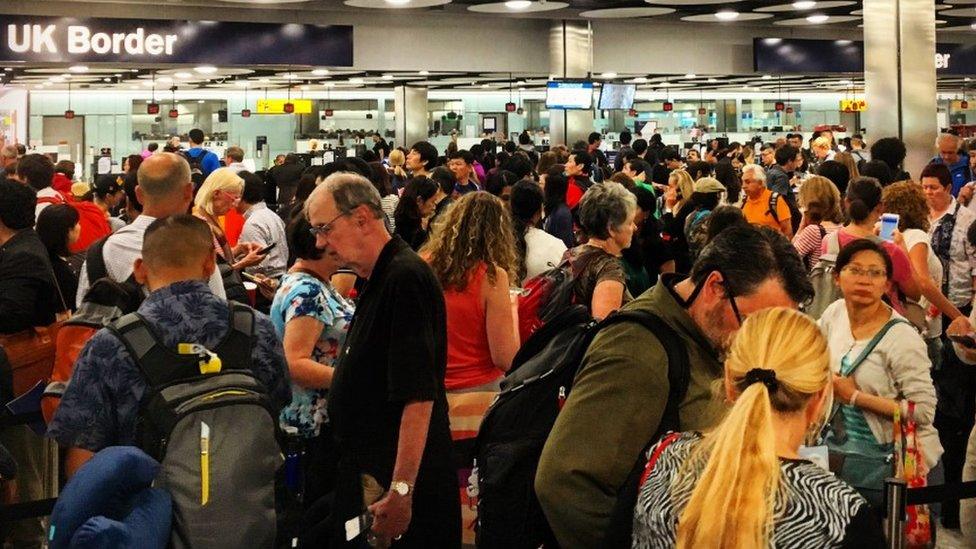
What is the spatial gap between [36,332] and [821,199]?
4.36m

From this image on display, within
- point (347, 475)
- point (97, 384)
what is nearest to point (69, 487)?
point (97, 384)

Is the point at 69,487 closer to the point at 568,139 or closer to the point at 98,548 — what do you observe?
the point at 98,548

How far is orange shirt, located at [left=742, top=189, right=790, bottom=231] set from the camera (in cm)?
956

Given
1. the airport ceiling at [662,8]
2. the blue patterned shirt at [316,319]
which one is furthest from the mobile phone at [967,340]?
the airport ceiling at [662,8]

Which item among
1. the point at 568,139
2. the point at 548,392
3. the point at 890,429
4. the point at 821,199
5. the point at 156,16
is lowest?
the point at 890,429

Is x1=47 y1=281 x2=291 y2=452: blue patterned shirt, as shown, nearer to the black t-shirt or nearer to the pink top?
the black t-shirt

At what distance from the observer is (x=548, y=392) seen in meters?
3.21

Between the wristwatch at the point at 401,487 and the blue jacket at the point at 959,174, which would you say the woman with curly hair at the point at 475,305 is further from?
the blue jacket at the point at 959,174

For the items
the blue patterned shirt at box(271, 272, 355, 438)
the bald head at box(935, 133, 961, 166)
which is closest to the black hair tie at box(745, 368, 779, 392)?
the blue patterned shirt at box(271, 272, 355, 438)

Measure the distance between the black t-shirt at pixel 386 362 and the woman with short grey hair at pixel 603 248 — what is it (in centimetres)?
195

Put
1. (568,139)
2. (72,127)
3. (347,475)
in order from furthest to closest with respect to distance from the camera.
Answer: (72,127) → (568,139) → (347,475)

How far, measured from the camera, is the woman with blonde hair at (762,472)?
209cm

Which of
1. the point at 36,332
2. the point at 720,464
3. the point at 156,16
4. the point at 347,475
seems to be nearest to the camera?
the point at 720,464

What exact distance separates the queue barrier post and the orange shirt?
603 cm
